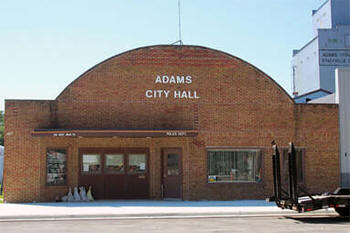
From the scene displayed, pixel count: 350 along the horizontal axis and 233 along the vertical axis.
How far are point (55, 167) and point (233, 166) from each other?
24.2 feet

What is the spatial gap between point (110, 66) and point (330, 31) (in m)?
32.1

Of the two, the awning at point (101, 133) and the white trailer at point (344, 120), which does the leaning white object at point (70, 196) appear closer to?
the awning at point (101, 133)

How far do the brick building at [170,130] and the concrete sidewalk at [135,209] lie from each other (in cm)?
103

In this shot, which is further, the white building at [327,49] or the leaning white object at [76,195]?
the white building at [327,49]

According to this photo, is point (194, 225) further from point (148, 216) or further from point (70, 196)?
point (70, 196)

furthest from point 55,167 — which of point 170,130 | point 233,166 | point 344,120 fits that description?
point 344,120

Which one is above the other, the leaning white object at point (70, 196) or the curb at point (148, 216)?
the leaning white object at point (70, 196)

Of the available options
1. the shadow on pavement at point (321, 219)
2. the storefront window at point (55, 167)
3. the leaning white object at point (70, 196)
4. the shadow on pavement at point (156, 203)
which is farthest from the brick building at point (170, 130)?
the shadow on pavement at point (321, 219)

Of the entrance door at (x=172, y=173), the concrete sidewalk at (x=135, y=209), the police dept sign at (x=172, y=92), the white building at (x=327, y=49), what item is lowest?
the concrete sidewalk at (x=135, y=209)

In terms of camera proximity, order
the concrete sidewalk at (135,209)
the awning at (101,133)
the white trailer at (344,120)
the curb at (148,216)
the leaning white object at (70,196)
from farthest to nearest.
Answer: the white trailer at (344,120) → the leaning white object at (70,196) → the awning at (101,133) → the concrete sidewalk at (135,209) → the curb at (148,216)

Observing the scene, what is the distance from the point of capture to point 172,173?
18.8m

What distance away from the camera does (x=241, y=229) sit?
446 inches

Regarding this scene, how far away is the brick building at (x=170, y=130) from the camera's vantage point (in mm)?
18328

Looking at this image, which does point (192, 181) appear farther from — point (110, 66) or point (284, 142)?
point (110, 66)
